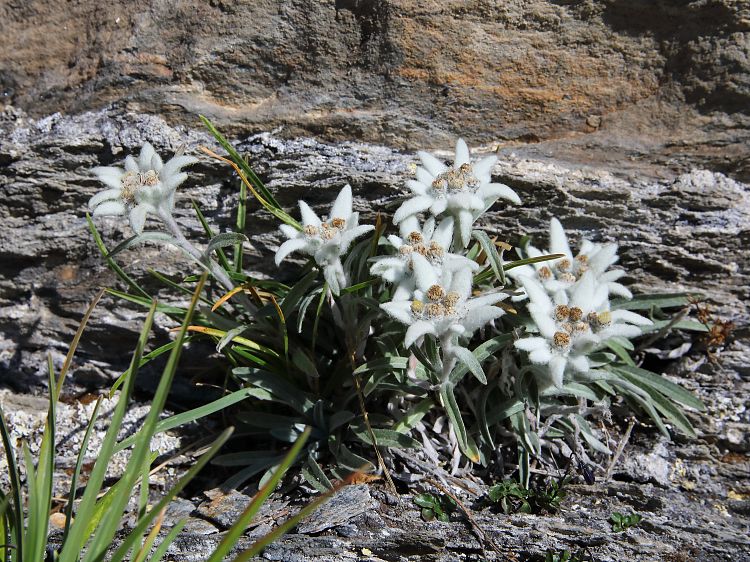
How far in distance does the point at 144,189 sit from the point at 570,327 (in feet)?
6.32

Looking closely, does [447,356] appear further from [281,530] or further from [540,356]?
[281,530]

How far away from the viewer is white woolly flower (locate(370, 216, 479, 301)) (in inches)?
104

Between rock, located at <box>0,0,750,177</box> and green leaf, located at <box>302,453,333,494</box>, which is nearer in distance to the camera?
green leaf, located at <box>302,453,333,494</box>

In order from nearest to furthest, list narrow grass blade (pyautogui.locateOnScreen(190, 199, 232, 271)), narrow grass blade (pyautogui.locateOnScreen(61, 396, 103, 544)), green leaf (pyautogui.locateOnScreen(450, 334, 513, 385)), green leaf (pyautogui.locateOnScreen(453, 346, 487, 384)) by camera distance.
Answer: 1. narrow grass blade (pyautogui.locateOnScreen(61, 396, 103, 544))
2. green leaf (pyautogui.locateOnScreen(453, 346, 487, 384))
3. green leaf (pyautogui.locateOnScreen(450, 334, 513, 385))
4. narrow grass blade (pyautogui.locateOnScreen(190, 199, 232, 271))

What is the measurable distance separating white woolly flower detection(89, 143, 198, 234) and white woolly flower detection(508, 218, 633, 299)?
1.61 m

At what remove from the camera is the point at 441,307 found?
2500 mm

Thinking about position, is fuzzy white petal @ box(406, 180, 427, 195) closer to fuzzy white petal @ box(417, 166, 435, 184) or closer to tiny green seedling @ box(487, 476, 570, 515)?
fuzzy white petal @ box(417, 166, 435, 184)

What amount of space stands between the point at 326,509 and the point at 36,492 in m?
1.14

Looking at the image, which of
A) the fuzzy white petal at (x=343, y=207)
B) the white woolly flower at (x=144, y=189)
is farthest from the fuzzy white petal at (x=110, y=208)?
the fuzzy white petal at (x=343, y=207)

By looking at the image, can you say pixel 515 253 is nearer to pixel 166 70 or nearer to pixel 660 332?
pixel 660 332

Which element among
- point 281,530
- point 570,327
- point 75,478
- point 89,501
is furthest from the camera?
point 570,327

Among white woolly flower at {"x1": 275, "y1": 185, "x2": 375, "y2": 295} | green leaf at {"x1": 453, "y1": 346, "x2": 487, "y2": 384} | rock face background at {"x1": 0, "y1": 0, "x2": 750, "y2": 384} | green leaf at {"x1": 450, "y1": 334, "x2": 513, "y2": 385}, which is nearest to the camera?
green leaf at {"x1": 453, "y1": 346, "x2": 487, "y2": 384}

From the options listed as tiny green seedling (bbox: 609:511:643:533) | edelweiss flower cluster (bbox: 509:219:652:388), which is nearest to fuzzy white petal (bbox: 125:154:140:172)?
edelweiss flower cluster (bbox: 509:219:652:388)

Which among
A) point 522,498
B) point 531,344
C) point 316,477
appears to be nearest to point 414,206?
point 531,344
